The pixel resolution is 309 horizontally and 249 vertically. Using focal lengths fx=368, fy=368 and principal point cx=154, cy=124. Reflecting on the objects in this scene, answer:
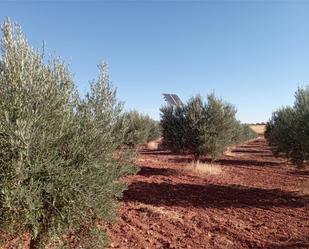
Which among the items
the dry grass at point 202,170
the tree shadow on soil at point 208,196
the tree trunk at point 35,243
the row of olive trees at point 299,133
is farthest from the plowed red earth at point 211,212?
the tree trunk at point 35,243

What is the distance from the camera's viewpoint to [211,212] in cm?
1296

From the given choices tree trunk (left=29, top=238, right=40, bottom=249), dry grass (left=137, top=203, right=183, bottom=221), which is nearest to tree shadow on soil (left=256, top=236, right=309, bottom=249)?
dry grass (left=137, top=203, right=183, bottom=221)

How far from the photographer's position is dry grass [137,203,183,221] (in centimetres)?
1179

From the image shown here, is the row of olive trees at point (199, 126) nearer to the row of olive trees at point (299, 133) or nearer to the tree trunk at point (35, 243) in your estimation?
the row of olive trees at point (299, 133)

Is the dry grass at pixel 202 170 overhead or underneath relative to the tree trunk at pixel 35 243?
overhead

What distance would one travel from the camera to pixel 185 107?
23281mm

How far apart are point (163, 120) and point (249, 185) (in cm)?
714

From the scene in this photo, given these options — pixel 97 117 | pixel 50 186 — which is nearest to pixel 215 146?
pixel 97 117

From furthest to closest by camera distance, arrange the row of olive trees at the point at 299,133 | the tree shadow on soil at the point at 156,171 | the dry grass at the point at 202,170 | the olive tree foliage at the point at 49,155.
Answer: the dry grass at the point at 202,170, the tree shadow on soil at the point at 156,171, the row of olive trees at the point at 299,133, the olive tree foliage at the point at 49,155

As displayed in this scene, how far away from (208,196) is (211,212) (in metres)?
2.71

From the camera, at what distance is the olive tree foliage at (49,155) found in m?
5.55

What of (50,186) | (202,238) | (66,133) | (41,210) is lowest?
(202,238)

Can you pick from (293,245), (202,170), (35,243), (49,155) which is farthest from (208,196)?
(49,155)

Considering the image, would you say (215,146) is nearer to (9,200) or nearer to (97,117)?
(97,117)
